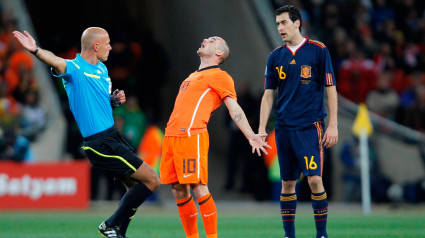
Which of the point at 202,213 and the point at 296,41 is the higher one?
the point at 296,41

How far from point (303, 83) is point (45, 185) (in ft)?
29.9

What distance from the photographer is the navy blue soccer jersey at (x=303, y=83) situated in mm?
8633

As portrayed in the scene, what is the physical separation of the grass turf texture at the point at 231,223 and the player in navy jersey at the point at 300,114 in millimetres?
2113

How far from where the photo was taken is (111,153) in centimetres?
847

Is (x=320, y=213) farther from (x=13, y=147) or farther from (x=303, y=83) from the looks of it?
(x=13, y=147)

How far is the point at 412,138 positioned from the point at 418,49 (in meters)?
3.74

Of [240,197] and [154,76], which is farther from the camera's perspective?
[154,76]

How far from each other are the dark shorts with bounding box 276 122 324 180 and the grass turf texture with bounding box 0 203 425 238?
212 cm

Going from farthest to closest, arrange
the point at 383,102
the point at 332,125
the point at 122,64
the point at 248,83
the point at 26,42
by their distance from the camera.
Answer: the point at 122,64, the point at 248,83, the point at 383,102, the point at 332,125, the point at 26,42

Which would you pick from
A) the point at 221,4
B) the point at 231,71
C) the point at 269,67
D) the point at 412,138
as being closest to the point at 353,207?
the point at 412,138

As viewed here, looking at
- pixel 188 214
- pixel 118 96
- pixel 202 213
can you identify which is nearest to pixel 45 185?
pixel 118 96

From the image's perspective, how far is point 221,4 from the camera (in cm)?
2078

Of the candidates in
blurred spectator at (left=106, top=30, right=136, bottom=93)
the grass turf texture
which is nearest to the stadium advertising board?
the grass turf texture

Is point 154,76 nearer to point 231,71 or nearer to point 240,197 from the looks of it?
point 231,71
